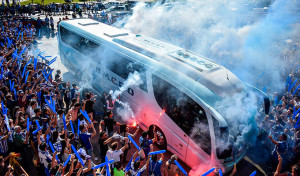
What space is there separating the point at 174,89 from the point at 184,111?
0.69m

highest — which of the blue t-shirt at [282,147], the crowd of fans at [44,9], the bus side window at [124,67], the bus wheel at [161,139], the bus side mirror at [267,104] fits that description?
the crowd of fans at [44,9]

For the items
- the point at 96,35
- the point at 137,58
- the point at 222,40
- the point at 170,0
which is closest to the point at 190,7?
the point at 170,0

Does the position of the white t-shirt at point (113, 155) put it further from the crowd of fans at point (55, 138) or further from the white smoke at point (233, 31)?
the white smoke at point (233, 31)

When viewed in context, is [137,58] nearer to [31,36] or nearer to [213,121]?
[213,121]

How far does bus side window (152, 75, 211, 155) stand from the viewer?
581 centimetres

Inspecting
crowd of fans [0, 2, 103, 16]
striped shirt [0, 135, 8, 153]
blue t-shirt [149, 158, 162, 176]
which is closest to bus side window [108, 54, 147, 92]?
blue t-shirt [149, 158, 162, 176]

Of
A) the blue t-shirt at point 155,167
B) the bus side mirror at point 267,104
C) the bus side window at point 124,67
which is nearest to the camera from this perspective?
the blue t-shirt at point 155,167

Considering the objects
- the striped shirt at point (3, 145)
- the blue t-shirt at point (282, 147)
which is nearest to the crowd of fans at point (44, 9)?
the striped shirt at point (3, 145)

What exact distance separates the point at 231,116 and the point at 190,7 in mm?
24318

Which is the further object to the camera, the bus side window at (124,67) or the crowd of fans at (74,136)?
the bus side window at (124,67)

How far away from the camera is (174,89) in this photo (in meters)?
6.45

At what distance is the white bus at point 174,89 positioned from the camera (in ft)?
19.1

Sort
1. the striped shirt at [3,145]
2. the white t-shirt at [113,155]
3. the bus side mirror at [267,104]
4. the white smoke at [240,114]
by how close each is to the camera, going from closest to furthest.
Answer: the white t-shirt at [113,155] < the striped shirt at [3,145] < the white smoke at [240,114] < the bus side mirror at [267,104]

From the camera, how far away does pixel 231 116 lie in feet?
19.7
